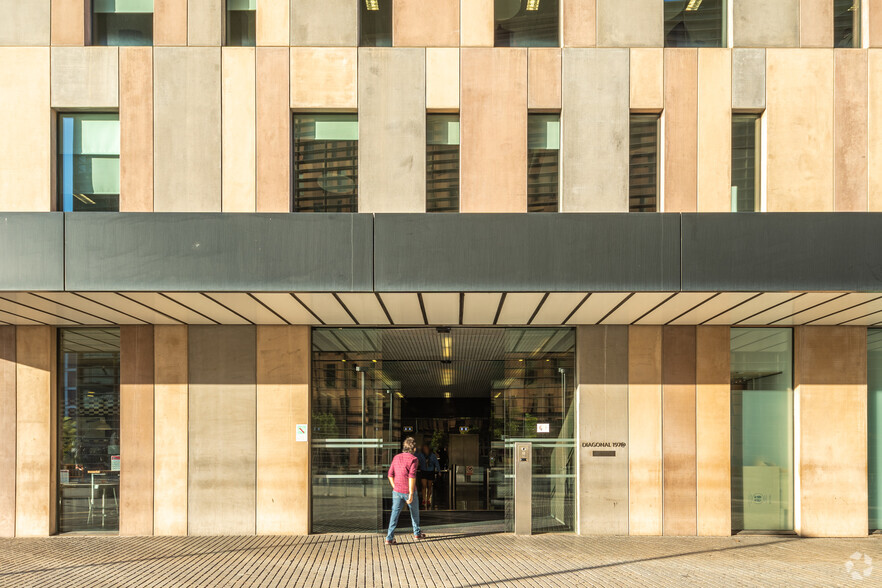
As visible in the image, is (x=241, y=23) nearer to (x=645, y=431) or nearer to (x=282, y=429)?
(x=282, y=429)

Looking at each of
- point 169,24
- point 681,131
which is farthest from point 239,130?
point 681,131

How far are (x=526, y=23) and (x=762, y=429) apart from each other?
25.8 feet

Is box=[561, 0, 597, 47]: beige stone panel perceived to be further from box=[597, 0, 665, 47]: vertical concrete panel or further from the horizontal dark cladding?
the horizontal dark cladding

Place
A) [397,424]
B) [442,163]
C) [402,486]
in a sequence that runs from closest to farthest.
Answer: [402,486] → [442,163] → [397,424]

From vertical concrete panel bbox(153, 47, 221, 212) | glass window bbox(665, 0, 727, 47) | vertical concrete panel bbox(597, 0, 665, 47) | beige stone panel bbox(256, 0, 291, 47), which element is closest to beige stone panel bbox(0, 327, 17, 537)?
vertical concrete panel bbox(153, 47, 221, 212)

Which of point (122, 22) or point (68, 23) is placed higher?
point (122, 22)

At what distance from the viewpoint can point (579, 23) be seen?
12656 millimetres

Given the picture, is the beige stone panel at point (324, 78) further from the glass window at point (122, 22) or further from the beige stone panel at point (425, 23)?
the glass window at point (122, 22)

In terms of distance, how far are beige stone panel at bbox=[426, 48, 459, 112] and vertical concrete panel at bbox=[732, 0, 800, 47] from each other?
14.9 feet

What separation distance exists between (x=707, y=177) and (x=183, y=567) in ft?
31.7


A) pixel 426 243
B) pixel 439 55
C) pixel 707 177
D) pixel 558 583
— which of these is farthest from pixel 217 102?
pixel 558 583

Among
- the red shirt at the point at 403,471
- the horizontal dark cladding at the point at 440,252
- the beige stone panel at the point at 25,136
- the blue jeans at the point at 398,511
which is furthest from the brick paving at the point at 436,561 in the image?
the beige stone panel at the point at 25,136

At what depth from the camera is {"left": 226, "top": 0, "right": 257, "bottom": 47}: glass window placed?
12.8 metres

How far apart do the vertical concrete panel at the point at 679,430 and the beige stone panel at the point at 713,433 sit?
100mm
